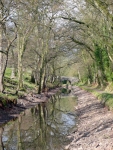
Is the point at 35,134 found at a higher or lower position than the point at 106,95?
lower

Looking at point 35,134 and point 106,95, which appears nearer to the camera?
point 35,134

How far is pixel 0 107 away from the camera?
21.0 meters

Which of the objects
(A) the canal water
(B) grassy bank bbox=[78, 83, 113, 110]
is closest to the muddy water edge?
(A) the canal water

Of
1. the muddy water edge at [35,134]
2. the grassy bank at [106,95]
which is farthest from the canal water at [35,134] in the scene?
the grassy bank at [106,95]

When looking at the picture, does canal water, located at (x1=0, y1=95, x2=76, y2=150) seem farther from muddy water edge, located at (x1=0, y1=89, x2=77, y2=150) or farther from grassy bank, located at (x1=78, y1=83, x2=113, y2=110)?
grassy bank, located at (x1=78, y1=83, x2=113, y2=110)

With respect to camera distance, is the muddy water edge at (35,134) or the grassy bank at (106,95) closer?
the muddy water edge at (35,134)

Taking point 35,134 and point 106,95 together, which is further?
point 106,95

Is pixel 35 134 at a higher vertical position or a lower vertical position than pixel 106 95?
lower

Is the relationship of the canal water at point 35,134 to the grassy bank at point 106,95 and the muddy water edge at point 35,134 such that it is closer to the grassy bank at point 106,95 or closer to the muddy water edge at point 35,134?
the muddy water edge at point 35,134

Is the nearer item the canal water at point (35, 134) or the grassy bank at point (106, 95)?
the canal water at point (35, 134)

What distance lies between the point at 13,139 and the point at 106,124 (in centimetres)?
530

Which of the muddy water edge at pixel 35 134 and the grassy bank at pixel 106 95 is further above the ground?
the grassy bank at pixel 106 95

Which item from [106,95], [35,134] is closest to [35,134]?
[35,134]

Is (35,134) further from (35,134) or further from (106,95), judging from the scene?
(106,95)
